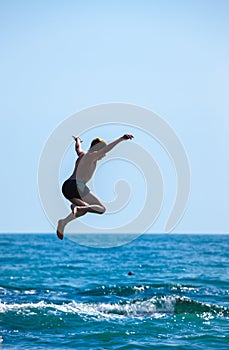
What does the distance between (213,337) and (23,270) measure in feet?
95.8

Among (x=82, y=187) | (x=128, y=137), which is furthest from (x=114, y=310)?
(x=128, y=137)

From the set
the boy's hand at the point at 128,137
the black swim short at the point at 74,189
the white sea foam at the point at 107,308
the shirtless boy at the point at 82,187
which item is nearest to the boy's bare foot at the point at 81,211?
the shirtless boy at the point at 82,187

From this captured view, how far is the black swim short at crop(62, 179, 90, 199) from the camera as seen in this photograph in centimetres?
1453

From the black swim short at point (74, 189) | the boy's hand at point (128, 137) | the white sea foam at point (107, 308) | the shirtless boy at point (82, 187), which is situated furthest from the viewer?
the white sea foam at point (107, 308)

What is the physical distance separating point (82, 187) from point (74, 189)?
0.18 meters

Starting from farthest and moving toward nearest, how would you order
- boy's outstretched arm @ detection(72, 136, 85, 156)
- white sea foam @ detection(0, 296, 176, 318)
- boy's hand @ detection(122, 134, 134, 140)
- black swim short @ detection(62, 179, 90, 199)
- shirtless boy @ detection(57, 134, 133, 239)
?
white sea foam @ detection(0, 296, 176, 318) < boy's outstretched arm @ detection(72, 136, 85, 156) < black swim short @ detection(62, 179, 90, 199) < shirtless boy @ detection(57, 134, 133, 239) < boy's hand @ detection(122, 134, 134, 140)

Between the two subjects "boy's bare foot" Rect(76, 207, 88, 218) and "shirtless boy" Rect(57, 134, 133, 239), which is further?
"boy's bare foot" Rect(76, 207, 88, 218)

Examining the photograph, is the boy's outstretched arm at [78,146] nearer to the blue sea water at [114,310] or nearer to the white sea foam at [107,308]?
the blue sea water at [114,310]

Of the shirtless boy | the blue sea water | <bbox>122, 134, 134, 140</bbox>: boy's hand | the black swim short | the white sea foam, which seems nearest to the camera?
<bbox>122, 134, 134, 140</bbox>: boy's hand

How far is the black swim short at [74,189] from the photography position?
14531 millimetres

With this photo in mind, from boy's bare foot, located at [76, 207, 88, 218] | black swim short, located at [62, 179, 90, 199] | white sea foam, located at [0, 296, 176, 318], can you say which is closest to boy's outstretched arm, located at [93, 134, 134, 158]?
black swim short, located at [62, 179, 90, 199]

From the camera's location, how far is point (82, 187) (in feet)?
48.1

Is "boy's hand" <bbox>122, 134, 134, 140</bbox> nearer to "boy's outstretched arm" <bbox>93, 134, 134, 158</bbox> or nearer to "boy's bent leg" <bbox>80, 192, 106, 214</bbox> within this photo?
"boy's outstretched arm" <bbox>93, 134, 134, 158</bbox>

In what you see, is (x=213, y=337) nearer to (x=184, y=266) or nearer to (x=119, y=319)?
(x=119, y=319)
